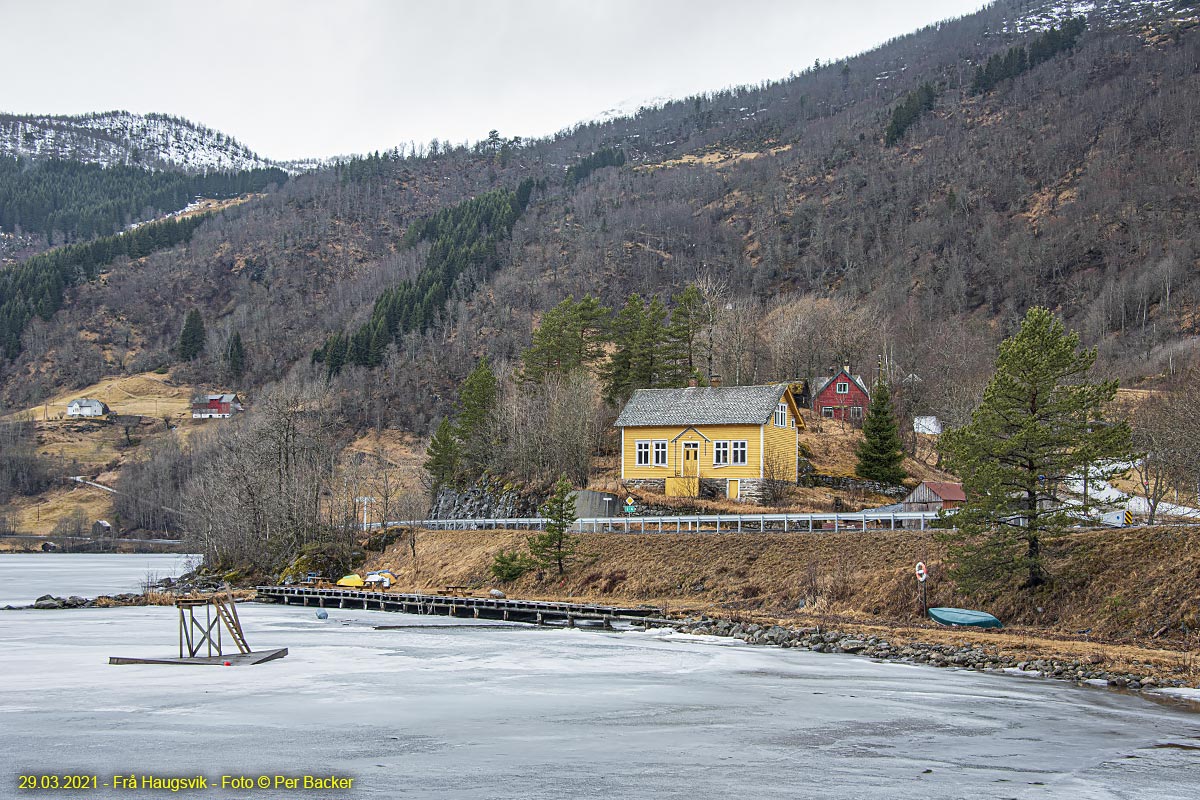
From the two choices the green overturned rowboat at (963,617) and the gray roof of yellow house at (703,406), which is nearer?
the green overturned rowboat at (963,617)

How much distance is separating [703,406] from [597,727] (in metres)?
42.4

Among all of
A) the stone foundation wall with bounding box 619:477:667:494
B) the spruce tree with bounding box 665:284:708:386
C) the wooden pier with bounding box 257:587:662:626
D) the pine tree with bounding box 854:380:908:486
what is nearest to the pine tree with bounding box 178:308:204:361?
the spruce tree with bounding box 665:284:708:386

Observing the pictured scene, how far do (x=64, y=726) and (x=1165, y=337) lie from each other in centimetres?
12653

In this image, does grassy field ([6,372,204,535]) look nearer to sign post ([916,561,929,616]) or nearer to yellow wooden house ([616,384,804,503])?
yellow wooden house ([616,384,804,503])

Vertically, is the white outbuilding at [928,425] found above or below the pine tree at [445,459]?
above

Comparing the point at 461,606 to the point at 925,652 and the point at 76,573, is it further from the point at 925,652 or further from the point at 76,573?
the point at 76,573

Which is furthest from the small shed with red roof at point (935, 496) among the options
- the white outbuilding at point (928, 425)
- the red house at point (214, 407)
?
the red house at point (214, 407)

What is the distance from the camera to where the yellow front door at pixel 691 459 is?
59438 mm

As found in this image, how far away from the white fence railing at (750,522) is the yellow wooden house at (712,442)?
7.22 meters

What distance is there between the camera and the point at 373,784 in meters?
14.1

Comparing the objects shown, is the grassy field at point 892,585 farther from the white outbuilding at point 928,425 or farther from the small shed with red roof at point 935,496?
the white outbuilding at point 928,425

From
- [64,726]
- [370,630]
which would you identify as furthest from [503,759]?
[370,630]

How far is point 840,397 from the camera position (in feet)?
272

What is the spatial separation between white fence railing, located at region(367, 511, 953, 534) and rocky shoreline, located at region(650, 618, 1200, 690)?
8248 millimetres
